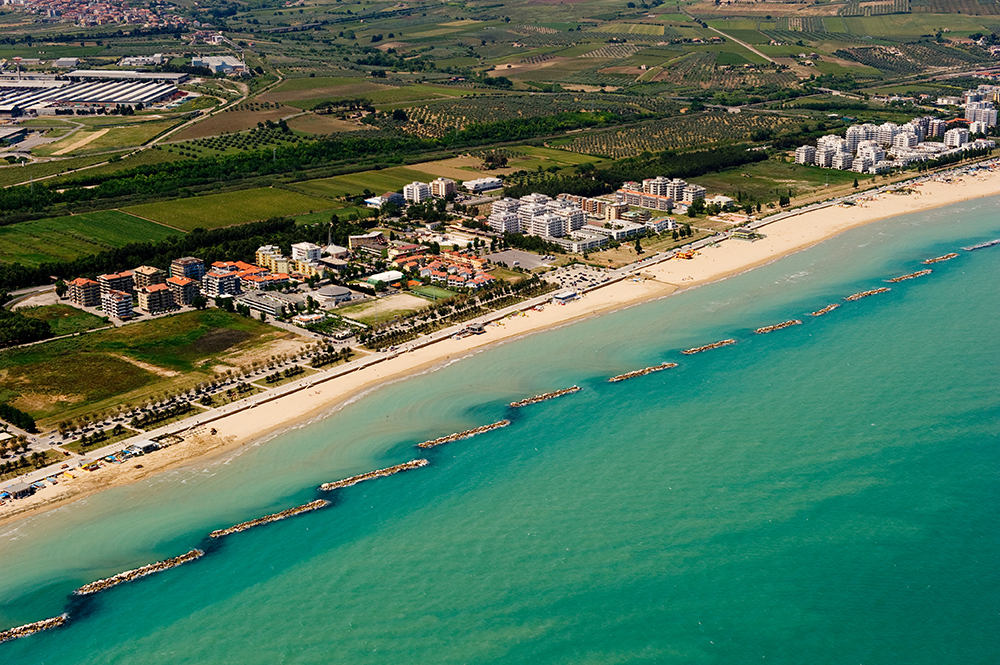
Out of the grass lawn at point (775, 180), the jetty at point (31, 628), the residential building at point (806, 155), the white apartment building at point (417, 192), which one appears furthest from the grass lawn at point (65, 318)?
the residential building at point (806, 155)

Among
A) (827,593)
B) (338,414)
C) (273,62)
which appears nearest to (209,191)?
(338,414)

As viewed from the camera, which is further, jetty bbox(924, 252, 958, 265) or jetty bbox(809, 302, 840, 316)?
jetty bbox(924, 252, 958, 265)

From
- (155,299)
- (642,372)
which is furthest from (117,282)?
(642,372)

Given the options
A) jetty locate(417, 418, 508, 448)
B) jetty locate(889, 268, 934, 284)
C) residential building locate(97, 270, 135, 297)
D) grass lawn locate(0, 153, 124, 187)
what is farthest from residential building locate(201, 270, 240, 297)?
jetty locate(889, 268, 934, 284)

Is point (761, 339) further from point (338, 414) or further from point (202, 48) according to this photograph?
point (202, 48)

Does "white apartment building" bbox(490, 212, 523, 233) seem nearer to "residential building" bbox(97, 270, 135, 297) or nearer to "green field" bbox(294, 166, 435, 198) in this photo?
"green field" bbox(294, 166, 435, 198)

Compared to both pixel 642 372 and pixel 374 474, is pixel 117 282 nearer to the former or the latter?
pixel 374 474

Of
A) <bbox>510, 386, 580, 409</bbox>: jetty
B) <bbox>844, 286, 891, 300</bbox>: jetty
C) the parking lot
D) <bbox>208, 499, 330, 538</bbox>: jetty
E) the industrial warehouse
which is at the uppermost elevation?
the industrial warehouse
